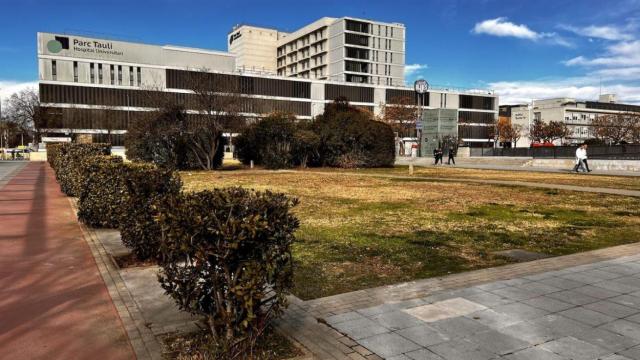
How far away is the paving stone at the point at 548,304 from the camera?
502 cm

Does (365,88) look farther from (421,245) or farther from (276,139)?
(421,245)

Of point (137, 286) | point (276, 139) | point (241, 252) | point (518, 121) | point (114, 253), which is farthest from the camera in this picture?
point (518, 121)

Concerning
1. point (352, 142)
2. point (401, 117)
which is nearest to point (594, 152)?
point (352, 142)

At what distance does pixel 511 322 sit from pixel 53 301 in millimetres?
4658

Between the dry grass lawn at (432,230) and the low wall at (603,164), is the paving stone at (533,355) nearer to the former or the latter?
the dry grass lawn at (432,230)

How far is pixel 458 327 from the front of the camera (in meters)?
4.48

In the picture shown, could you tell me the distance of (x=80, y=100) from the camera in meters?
83.4

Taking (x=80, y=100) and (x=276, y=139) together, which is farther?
(x=80, y=100)

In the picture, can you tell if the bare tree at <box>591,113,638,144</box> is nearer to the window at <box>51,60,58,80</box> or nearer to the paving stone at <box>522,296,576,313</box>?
the paving stone at <box>522,296,576,313</box>

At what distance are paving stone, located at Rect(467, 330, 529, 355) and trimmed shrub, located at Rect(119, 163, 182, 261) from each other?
4.19 m

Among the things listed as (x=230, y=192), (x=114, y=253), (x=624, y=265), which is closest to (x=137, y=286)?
(x=114, y=253)

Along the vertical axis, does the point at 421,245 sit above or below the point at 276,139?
below

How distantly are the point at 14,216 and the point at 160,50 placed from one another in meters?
88.1

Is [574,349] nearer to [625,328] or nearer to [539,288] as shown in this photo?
[625,328]
